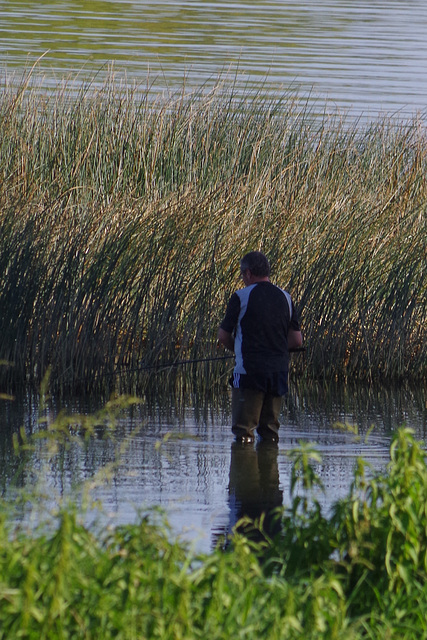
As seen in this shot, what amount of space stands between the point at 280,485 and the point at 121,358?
3.18m

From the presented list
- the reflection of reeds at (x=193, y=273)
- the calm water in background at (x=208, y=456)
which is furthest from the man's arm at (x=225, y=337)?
the reflection of reeds at (x=193, y=273)

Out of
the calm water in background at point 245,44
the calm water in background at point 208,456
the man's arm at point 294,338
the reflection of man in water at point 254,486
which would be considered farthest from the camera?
the calm water in background at point 245,44

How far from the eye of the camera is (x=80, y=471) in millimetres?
7902

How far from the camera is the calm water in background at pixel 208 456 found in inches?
285

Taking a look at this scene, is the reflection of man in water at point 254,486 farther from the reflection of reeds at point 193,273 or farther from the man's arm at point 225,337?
the reflection of reeds at point 193,273

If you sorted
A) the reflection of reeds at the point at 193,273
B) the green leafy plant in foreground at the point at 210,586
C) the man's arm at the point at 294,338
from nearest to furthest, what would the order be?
the green leafy plant in foreground at the point at 210,586 < the man's arm at the point at 294,338 < the reflection of reeds at the point at 193,273

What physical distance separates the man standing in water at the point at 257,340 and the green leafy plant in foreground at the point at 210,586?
3.21 meters

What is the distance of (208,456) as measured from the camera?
8.72m

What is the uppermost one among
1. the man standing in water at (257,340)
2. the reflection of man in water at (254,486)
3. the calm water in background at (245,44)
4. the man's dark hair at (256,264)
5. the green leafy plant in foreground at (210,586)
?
the calm water in background at (245,44)

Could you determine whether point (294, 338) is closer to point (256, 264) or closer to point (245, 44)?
point (256, 264)

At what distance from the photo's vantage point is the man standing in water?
8.66 m

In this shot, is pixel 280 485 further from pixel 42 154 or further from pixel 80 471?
pixel 42 154

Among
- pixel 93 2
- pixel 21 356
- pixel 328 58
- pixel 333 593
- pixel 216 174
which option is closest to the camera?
pixel 333 593

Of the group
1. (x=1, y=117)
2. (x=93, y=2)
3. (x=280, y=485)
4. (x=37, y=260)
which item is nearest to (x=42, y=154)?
(x=1, y=117)
